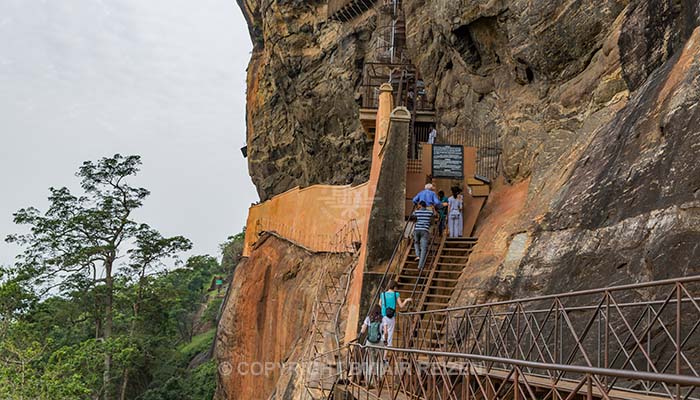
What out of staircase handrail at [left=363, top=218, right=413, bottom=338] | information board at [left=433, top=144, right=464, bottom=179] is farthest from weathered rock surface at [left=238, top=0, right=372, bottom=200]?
staircase handrail at [left=363, top=218, right=413, bottom=338]

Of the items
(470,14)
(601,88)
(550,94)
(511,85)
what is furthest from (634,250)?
(470,14)

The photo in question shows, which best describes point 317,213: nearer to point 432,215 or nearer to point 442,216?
point 442,216

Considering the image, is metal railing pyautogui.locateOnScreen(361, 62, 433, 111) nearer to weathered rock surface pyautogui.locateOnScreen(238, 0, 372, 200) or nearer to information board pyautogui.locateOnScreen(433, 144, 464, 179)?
weathered rock surface pyautogui.locateOnScreen(238, 0, 372, 200)

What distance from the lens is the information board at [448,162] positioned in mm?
→ 15422

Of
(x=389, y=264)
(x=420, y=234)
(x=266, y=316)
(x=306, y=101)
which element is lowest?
(x=266, y=316)

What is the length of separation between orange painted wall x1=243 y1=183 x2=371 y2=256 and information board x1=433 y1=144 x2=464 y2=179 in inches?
78.5

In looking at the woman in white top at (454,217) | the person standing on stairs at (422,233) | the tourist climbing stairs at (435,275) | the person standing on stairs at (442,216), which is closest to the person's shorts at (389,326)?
the tourist climbing stairs at (435,275)

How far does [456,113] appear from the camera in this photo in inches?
815

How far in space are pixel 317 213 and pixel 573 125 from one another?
10.0 metres

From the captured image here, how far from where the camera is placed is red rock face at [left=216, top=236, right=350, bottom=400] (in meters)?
20.7

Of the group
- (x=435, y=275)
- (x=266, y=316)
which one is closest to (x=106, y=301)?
(x=266, y=316)

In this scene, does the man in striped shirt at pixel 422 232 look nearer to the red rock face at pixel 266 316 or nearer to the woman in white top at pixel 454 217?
the woman in white top at pixel 454 217

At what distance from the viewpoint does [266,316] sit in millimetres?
24938

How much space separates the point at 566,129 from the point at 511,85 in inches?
177
